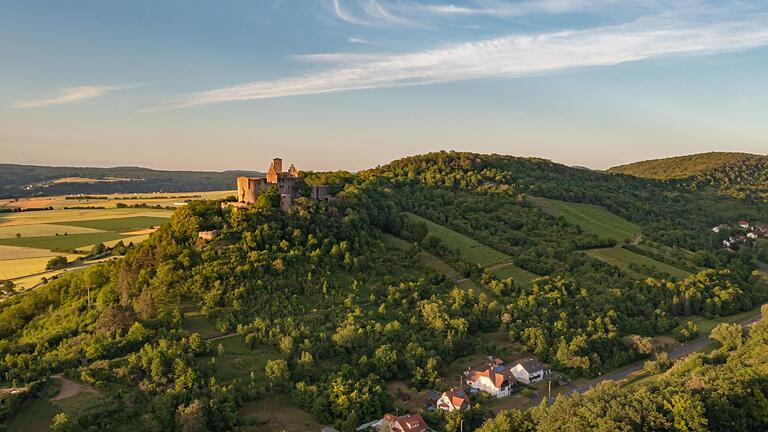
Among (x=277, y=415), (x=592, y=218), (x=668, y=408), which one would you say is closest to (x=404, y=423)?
(x=277, y=415)

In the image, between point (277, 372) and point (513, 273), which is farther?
point (513, 273)

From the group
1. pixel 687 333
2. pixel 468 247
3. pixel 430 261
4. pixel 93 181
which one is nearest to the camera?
pixel 687 333

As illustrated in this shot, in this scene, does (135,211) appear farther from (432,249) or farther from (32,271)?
(432,249)

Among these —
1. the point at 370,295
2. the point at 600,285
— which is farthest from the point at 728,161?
the point at 370,295

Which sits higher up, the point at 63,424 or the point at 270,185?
the point at 270,185

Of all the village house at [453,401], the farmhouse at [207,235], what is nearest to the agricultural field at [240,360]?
the farmhouse at [207,235]

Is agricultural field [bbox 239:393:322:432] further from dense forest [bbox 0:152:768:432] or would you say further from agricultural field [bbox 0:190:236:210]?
agricultural field [bbox 0:190:236:210]

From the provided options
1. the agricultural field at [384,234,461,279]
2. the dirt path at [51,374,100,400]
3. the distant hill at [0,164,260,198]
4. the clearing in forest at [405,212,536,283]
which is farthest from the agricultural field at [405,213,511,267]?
the distant hill at [0,164,260,198]

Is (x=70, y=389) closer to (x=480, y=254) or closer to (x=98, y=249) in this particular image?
(x=98, y=249)
